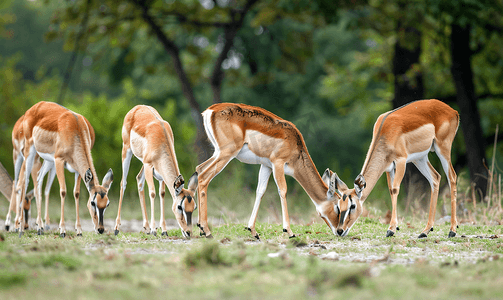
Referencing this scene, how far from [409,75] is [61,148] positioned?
1008cm

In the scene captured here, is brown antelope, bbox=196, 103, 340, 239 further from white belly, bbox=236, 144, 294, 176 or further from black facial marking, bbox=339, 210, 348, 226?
black facial marking, bbox=339, 210, 348, 226

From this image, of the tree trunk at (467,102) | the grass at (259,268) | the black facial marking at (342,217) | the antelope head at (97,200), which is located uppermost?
the tree trunk at (467,102)

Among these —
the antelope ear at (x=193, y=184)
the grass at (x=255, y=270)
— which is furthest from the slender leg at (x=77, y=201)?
the antelope ear at (x=193, y=184)

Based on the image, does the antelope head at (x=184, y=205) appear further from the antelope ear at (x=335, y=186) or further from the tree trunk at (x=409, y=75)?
the tree trunk at (x=409, y=75)

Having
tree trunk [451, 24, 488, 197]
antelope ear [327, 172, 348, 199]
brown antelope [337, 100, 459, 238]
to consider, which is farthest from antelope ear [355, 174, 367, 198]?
tree trunk [451, 24, 488, 197]

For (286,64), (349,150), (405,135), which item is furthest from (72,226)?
(349,150)

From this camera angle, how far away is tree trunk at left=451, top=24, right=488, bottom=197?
529 inches

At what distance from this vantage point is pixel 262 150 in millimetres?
7395

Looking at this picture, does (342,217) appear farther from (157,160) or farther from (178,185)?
(157,160)

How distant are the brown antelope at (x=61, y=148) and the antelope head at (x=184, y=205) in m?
1.17

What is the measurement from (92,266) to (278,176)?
353cm

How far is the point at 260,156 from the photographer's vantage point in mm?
7418

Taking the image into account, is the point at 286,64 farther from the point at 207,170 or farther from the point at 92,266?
the point at 92,266

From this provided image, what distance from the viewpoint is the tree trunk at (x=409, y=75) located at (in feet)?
41.1
